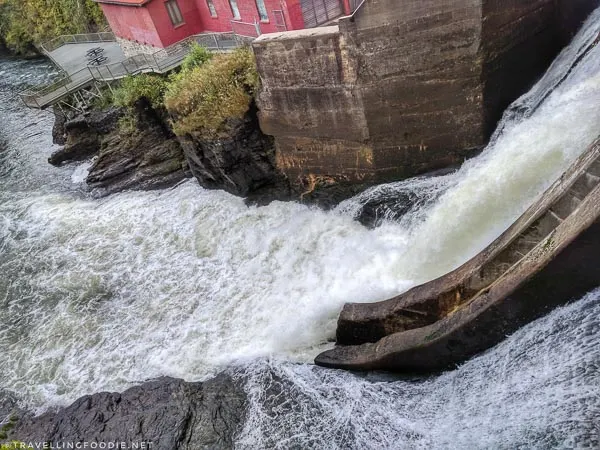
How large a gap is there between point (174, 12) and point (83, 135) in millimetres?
6658

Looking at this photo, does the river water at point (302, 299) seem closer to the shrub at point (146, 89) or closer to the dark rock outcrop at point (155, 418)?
the dark rock outcrop at point (155, 418)

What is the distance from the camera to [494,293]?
8.30m

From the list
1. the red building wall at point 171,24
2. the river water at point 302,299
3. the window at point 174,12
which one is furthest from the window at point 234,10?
the river water at point 302,299

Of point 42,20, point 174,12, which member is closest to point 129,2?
point 174,12

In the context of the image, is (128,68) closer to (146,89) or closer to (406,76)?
(146,89)

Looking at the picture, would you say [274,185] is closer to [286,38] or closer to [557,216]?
[286,38]

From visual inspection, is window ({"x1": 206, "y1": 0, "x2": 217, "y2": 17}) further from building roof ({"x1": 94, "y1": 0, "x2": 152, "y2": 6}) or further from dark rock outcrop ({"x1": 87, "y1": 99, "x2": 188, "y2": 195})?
dark rock outcrop ({"x1": 87, "y1": 99, "x2": 188, "y2": 195})

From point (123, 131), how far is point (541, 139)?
14755 mm

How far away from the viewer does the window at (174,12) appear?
1881cm

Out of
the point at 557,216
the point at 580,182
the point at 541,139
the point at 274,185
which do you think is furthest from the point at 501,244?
the point at 274,185

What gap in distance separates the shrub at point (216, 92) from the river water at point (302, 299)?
2.71 metres

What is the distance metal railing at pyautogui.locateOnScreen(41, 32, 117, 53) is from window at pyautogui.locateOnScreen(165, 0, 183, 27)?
8950mm

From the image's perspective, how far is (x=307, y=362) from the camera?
1055 cm

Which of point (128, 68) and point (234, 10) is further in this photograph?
point (128, 68)
